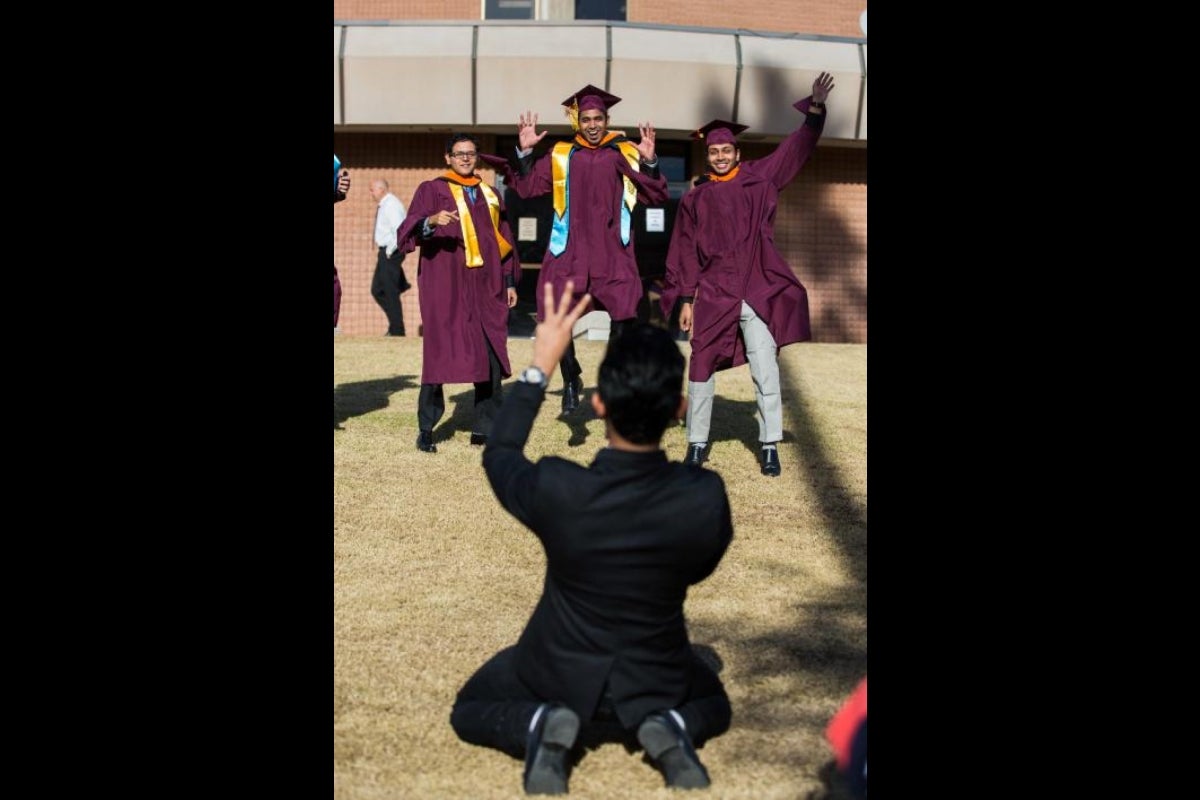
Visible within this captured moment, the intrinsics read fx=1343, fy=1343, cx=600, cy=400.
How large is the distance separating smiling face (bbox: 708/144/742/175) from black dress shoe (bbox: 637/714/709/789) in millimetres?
4804

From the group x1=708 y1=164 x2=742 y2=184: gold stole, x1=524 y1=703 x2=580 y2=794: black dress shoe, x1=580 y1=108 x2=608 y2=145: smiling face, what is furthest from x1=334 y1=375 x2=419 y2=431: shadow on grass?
x1=524 y1=703 x2=580 y2=794: black dress shoe

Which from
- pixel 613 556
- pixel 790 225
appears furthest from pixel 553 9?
pixel 613 556

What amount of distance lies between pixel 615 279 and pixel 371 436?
192cm

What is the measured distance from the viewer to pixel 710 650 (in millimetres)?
4586

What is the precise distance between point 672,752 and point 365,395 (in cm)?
753

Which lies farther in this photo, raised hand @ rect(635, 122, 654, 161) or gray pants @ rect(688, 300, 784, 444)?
raised hand @ rect(635, 122, 654, 161)

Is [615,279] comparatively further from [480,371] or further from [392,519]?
[392,519]

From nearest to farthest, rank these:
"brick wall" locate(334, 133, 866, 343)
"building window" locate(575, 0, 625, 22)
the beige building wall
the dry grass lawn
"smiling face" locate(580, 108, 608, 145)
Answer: the dry grass lawn → "smiling face" locate(580, 108, 608, 145) → the beige building wall → "building window" locate(575, 0, 625, 22) → "brick wall" locate(334, 133, 866, 343)

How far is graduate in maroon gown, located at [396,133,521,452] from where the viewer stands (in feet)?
27.1

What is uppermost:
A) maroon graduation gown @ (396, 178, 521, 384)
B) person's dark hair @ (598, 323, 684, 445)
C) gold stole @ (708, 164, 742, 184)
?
gold stole @ (708, 164, 742, 184)

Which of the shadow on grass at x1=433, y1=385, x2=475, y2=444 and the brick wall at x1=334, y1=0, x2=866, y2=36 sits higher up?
the brick wall at x1=334, y1=0, x2=866, y2=36

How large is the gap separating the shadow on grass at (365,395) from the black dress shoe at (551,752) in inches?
233

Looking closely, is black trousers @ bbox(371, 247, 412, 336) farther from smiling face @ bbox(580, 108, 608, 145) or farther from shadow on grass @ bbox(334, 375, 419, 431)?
smiling face @ bbox(580, 108, 608, 145)

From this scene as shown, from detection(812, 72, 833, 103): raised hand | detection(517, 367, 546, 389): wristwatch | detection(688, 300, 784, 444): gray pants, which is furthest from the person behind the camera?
detection(688, 300, 784, 444): gray pants
